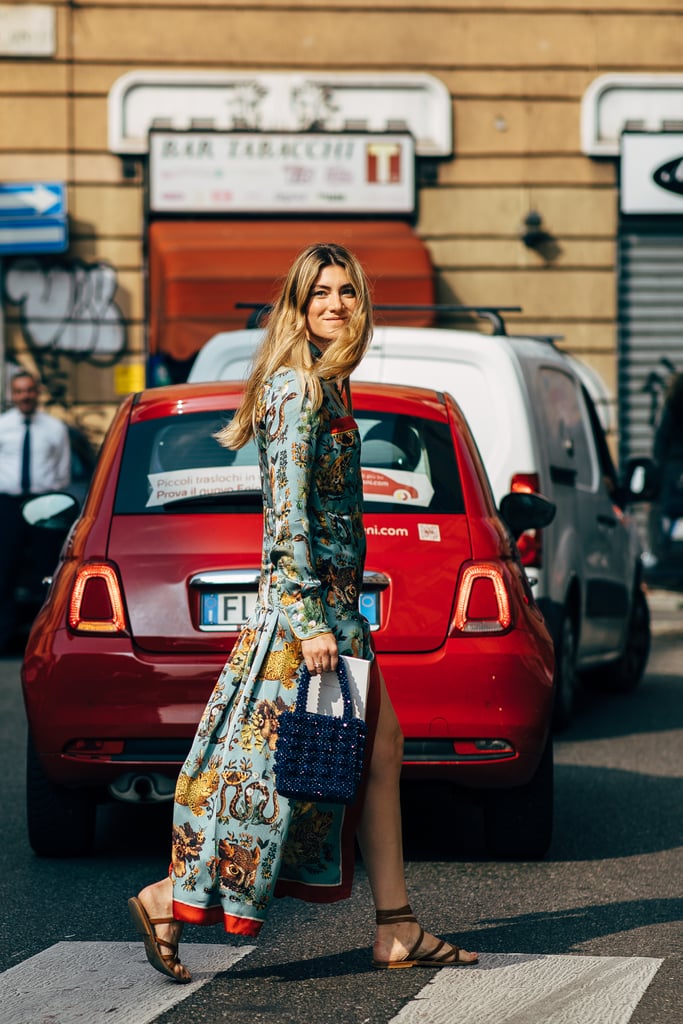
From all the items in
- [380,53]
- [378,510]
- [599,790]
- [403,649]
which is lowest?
[599,790]

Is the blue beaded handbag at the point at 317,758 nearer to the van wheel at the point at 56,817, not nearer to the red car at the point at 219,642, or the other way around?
the red car at the point at 219,642

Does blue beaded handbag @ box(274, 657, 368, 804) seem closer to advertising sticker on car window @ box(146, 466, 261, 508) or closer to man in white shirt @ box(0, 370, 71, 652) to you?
advertising sticker on car window @ box(146, 466, 261, 508)

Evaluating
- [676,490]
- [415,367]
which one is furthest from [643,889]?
[676,490]

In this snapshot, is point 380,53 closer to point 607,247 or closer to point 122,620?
point 607,247

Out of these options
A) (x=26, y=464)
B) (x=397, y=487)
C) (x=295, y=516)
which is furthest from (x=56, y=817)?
(x=26, y=464)

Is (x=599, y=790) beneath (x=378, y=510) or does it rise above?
beneath

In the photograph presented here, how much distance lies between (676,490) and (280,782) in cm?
995

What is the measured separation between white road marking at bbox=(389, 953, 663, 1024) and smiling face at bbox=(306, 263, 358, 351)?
58.2 inches

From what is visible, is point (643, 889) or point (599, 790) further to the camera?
point (599, 790)

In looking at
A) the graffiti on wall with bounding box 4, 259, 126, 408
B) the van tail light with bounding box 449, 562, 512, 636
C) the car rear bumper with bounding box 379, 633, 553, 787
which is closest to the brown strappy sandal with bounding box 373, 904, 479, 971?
the car rear bumper with bounding box 379, 633, 553, 787

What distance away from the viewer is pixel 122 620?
541 centimetres

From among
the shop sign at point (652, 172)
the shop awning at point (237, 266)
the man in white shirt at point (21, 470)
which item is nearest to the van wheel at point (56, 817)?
the man in white shirt at point (21, 470)

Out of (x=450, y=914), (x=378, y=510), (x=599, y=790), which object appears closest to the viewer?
(x=450, y=914)

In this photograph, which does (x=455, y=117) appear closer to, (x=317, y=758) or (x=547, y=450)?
(x=547, y=450)
